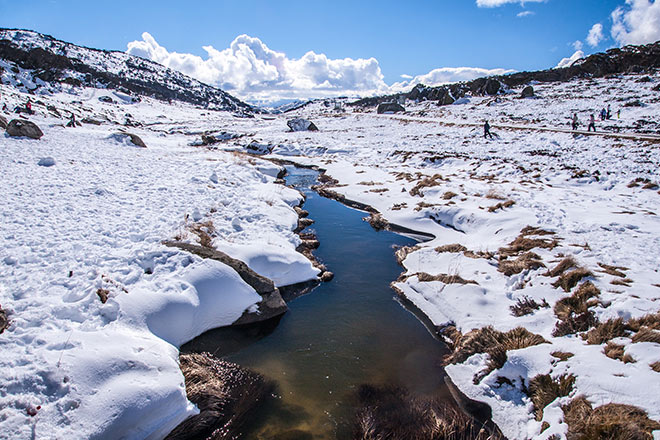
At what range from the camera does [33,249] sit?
8367 mm

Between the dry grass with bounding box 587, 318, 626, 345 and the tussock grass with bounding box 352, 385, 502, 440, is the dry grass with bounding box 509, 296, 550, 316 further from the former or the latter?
the tussock grass with bounding box 352, 385, 502, 440

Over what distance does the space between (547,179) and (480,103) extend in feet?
184

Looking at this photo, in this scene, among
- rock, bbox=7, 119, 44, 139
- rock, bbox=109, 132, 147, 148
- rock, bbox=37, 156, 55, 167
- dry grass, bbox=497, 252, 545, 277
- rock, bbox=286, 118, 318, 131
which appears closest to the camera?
dry grass, bbox=497, 252, 545, 277

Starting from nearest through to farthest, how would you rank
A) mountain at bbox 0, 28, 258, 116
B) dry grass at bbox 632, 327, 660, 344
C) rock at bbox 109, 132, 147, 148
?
dry grass at bbox 632, 327, 660, 344 → rock at bbox 109, 132, 147, 148 → mountain at bbox 0, 28, 258, 116

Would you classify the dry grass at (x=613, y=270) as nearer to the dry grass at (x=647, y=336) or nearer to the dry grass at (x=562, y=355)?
the dry grass at (x=647, y=336)

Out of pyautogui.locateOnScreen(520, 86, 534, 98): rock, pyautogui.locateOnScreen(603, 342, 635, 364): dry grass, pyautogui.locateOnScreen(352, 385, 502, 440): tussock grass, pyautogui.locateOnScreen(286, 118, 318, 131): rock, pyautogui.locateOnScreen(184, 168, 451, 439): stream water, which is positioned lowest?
pyautogui.locateOnScreen(352, 385, 502, 440): tussock grass

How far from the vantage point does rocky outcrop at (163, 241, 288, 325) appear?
9141mm

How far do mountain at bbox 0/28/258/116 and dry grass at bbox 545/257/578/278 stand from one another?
90.3 meters

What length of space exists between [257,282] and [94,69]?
6380 inches

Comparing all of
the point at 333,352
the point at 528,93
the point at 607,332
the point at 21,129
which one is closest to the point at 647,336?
the point at 607,332

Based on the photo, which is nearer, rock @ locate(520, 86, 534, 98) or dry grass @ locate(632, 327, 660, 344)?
dry grass @ locate(632, 327, 660, 344)

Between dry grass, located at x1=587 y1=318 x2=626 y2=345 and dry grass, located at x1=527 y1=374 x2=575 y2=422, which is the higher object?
dry grass, located at x1=587 y1=318 x2=626 y2=345

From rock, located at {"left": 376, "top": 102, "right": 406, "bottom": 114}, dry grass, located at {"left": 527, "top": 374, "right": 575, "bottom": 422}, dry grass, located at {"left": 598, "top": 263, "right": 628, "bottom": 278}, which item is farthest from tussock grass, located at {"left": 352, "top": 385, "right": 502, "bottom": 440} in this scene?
rock, located at {"left": 376, "top": 102, "right": 406, "bottom": 114}

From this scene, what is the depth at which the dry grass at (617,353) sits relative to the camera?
5.74 metres
